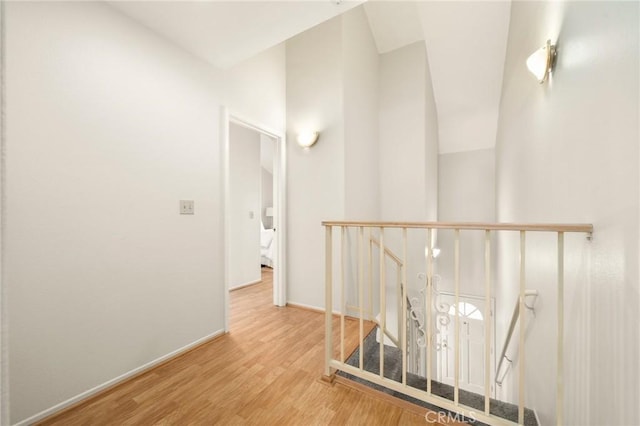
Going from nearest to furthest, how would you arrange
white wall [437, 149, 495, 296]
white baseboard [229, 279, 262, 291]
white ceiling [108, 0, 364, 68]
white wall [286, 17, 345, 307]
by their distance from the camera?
white ceiling [108, 0, 364, 68] → white wall [286, 17, 345, 307] → white baseboard [229, 279, 262, 291] → white wall [437, 149, 495, 296]

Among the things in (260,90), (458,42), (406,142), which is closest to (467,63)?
(458,42)

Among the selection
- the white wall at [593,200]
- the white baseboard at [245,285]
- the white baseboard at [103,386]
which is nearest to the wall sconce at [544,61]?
the white wall at [593,200]

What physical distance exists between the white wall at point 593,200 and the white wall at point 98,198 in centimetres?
224

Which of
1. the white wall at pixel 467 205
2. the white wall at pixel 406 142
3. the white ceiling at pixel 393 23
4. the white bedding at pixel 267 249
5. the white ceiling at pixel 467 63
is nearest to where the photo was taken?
the white ceiling at pixel 467 63

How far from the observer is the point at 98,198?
1518 millimetres

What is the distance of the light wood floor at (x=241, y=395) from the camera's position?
1356 millimetres

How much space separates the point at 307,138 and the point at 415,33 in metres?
2.27

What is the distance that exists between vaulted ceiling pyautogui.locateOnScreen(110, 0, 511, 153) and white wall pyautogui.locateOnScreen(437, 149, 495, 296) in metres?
0.29

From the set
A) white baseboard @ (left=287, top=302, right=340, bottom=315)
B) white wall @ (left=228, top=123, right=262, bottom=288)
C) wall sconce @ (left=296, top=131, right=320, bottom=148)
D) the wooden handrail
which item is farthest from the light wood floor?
wall sconce @ (left=296, top=131, right=320, bottom=148)

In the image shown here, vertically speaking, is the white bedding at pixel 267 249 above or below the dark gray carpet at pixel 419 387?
above

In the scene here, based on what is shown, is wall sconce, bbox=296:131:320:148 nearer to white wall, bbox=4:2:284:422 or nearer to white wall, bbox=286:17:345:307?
white wall, bbox=286:17:345:307

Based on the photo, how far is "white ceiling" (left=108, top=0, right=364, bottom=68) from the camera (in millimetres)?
1540

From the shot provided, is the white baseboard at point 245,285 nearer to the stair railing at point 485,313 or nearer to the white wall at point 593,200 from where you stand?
the stair railing at point 485,313

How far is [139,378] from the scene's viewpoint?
1.66 meters
